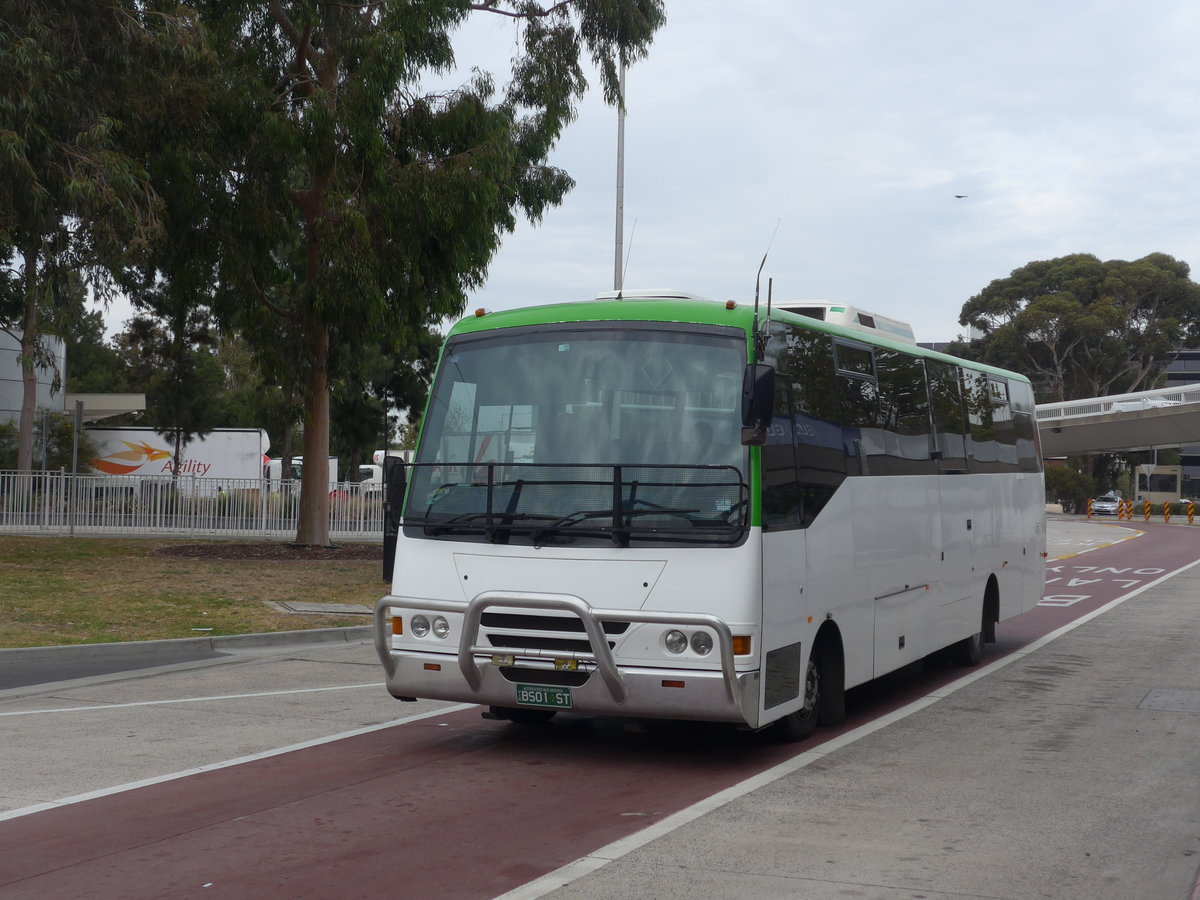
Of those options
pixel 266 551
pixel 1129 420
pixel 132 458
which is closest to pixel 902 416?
pixel 266 551

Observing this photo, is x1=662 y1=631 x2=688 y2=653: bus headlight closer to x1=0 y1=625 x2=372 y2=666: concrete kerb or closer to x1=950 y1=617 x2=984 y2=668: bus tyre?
x1=950 y1=617 x2=984 y2=668: bus tyre

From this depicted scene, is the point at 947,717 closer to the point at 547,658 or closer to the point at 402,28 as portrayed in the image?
the point at 547,658

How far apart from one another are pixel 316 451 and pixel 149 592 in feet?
26.4

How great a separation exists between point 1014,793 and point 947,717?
292 centimetres

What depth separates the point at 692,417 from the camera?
868 centimetres

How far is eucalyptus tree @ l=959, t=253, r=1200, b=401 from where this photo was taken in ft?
260

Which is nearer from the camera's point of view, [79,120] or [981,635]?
[981,635]

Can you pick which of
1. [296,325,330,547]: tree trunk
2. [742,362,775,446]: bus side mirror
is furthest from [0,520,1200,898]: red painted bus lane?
[296,325,330,547]: tree trunk

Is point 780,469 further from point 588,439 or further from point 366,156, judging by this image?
point 366,156

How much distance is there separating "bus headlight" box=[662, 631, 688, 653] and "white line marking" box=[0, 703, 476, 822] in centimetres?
275

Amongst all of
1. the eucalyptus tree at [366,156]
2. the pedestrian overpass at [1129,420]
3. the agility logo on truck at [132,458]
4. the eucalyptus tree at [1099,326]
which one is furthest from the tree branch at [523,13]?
the eucalyptus tree at [1099,326]

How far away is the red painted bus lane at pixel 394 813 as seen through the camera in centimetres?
605

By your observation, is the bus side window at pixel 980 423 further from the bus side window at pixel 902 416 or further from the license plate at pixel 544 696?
the license plate at pixel 544 696

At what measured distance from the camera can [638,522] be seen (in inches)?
330
